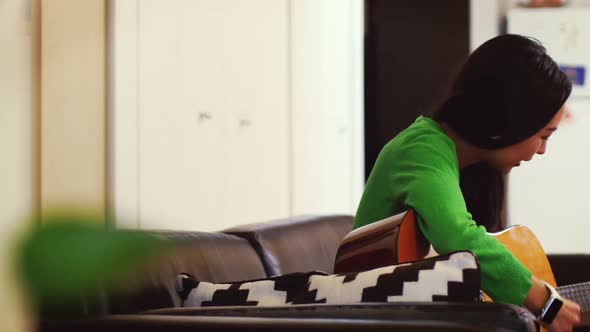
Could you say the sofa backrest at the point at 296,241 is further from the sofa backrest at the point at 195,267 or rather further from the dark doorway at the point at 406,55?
the dark doorway at the point at 406,55

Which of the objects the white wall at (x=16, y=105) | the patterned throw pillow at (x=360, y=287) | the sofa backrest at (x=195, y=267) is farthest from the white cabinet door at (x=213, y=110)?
the patterned throw pillow at (x=360, y=287)

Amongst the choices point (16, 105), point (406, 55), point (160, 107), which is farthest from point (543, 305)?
point (406, 55)

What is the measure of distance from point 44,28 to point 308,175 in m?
1.83

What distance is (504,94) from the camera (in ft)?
4.83

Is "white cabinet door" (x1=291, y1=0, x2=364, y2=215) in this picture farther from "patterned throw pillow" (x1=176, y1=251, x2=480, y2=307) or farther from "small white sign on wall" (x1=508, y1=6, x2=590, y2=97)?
"patterned throw pillow" (x1=176, y1=251, x2=480, y2=307)

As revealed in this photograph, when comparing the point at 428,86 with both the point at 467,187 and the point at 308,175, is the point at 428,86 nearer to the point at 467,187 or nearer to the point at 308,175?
the point at 308,175

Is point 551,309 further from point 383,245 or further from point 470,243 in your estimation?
point 383,245

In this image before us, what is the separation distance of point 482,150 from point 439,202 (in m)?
0.28

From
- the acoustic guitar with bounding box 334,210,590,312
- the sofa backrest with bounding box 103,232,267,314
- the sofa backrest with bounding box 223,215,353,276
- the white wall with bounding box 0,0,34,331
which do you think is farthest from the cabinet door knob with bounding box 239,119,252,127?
the acoustic guitar with bounding box 334,210,590,312

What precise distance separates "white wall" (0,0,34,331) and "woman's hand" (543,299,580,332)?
1.35 meters

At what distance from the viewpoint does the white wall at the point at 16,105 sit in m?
2.21

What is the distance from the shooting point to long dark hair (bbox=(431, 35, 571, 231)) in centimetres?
147

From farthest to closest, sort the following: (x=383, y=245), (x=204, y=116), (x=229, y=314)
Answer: (x=204, y=116) < (x=383, y=245) < (x=229, y=314)

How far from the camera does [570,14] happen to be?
5219 mm
